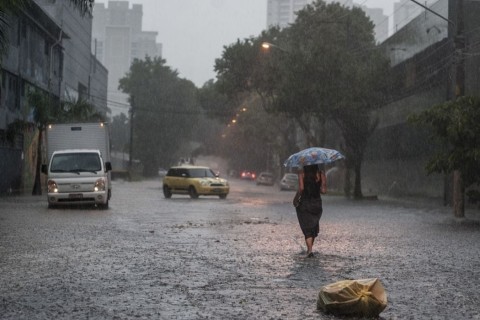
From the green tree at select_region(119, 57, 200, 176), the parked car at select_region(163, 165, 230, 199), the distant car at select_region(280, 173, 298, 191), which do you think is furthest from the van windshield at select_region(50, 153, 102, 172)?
the green tree at select_region(119, 57, 200, 176)

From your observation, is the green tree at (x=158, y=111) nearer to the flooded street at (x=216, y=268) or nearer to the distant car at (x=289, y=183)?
the distant car at (x=289, y=183)

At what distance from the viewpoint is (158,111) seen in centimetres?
9925

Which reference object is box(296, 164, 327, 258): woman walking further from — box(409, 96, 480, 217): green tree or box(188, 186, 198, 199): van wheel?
box(188, 186, 198, 199): van wheel

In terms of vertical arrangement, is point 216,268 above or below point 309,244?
below

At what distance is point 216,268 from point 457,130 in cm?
1175

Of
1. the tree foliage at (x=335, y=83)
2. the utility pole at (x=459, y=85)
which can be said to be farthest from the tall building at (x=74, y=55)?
the utility pole at (x=459, y=85)

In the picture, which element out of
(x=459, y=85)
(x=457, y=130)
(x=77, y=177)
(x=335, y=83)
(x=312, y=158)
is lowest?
(x=77, y=177)

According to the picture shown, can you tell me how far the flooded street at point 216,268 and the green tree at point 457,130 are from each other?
6.82ft

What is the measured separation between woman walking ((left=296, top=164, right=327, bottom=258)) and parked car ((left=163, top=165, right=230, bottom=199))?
23037 mm

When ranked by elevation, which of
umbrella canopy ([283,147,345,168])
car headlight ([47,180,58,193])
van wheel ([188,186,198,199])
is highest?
umbrella canopy ([283,147,345,168])

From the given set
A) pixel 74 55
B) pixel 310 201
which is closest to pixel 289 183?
pixel 74 55

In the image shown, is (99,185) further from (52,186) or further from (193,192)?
(193,192)

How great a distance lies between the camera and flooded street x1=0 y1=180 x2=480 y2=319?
24.7 ft

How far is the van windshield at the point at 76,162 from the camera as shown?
80.7ft
